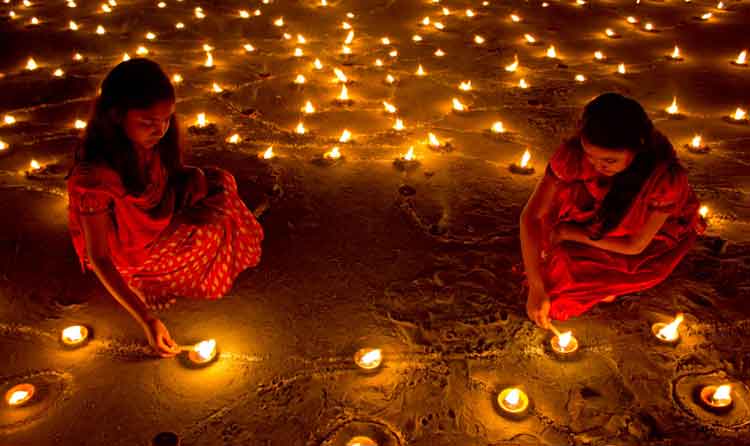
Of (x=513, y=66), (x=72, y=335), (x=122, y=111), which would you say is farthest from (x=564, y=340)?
(x=513, y=66)

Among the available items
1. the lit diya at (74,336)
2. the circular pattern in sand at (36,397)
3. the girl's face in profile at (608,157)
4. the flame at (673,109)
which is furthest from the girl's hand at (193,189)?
the flame at (673,109)

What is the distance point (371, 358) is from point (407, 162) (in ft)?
6.66

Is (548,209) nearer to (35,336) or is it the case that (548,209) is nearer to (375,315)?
(375,315)

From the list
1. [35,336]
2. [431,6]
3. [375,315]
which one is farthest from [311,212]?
[431,6]

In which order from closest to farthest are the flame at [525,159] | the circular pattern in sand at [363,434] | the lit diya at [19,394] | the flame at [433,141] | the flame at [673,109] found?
the circular pattern in sand at [363,434] < the lit diya at [19,394] < the flame at [525,159] < the flame at [433,141] < the flame at [673,109]

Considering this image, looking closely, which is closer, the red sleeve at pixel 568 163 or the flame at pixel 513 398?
the flame at pixel 513 398

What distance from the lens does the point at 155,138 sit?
2.23 meters

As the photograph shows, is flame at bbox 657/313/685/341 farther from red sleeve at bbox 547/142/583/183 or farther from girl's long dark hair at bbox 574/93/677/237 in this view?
red sleeve at bbox 547/142/583/183

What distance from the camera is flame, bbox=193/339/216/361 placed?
2484 mm

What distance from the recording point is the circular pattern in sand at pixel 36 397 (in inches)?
87.7

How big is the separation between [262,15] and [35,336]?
19.3ft

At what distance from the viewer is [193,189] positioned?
263 centimetres

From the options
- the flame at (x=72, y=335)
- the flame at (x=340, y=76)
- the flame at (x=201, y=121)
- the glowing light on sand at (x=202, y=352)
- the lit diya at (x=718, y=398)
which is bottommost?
the lit diya at (x=718, y=398)

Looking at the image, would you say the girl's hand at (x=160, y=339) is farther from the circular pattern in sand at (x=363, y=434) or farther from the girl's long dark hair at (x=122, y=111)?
the circular pattern in sand at (x=363, y=434)
